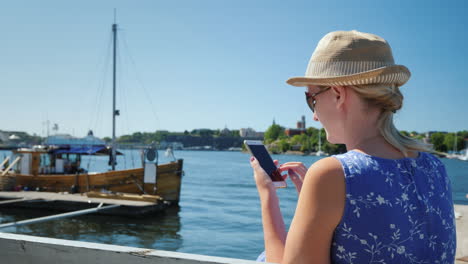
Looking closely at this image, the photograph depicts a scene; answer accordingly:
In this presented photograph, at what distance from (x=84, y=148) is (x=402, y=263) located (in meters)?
20.8

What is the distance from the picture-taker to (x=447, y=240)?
138 cm

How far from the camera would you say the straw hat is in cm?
140

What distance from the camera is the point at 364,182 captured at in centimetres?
125

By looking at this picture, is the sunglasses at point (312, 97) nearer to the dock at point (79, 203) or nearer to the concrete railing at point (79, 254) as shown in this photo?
the concrete railing at point (79, 254)

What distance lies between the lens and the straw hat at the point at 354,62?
1.40 meters

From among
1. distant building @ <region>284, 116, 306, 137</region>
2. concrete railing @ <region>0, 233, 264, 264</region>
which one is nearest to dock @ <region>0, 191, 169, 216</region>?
concrete railing @ <region>0, 233, 264, 264</region>

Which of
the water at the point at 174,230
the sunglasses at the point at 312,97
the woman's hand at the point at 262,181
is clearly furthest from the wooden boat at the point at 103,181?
the sunglasses at the point at 312,97

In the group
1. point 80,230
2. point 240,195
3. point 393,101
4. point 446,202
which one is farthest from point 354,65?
point 240,195

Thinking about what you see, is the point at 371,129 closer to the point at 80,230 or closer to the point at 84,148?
the point at 80,230

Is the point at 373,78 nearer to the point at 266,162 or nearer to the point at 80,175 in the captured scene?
the point at 266,162

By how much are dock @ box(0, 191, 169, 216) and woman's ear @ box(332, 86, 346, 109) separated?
1522 centimetres

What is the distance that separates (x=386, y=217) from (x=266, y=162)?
71 cm

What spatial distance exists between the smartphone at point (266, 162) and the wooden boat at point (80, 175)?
16119 millimetres

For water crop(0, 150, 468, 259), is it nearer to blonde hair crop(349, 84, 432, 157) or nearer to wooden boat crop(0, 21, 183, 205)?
wooden boat crop(0, 21, 183, 205)
